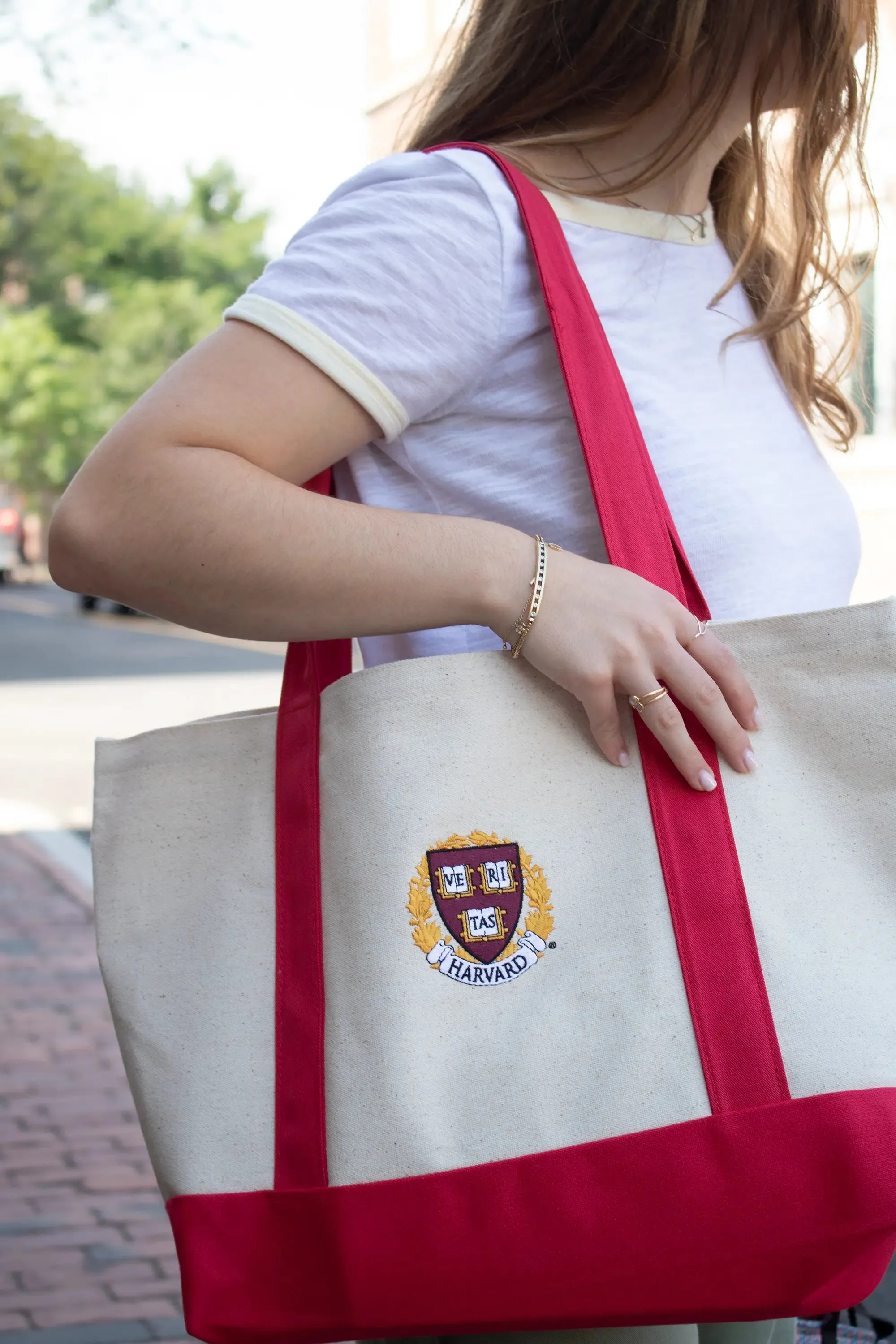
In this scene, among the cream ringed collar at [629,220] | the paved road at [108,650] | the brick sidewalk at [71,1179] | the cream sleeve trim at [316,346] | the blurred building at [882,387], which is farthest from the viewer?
the paved road at [108,650]

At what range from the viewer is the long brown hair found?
53.6 inches

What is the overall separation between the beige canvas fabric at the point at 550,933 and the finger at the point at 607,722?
2cm

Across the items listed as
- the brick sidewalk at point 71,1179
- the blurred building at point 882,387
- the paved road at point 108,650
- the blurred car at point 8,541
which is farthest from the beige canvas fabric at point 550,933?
the blurred car at point 8,541

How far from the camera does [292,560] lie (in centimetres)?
118

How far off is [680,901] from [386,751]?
11.2 inches

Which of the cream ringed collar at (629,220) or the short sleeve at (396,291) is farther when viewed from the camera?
the cream ringed collar at (629,220)

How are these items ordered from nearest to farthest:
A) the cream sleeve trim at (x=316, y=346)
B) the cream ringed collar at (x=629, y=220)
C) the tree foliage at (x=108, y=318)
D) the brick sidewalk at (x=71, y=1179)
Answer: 1. the cream sleeve trim at (x=316, y=346)
2. the cream ringed collar at (x=629, y=220)
3. the brick sidewalk at (x=71, y=1179)
4. the tree foliage at (x=108, y=318)

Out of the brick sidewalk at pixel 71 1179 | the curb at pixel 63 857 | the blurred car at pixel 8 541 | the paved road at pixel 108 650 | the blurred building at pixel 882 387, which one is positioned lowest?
the blurred car at pixel 8 541

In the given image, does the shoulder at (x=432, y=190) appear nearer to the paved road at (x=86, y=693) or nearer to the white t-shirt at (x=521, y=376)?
the white t-shirt at (x=521, y=376)

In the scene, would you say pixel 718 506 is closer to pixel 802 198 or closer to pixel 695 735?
pixel 695 735

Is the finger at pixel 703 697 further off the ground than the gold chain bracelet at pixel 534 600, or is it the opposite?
the gold chain bracelet at pixel 534 600

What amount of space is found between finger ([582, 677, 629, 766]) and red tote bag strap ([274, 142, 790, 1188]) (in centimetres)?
2

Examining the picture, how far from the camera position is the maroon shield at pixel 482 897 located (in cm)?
121

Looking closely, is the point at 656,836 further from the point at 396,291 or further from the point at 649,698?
the point at 396,291
